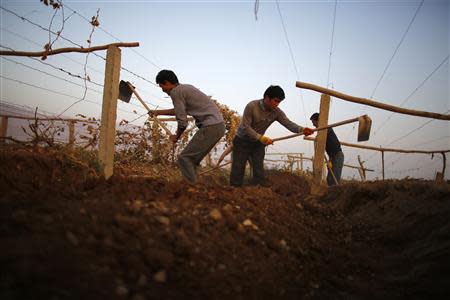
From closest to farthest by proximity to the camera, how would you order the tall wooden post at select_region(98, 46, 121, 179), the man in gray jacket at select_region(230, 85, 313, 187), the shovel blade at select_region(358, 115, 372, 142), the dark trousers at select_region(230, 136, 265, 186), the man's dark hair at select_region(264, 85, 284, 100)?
the tall wooden post at select_region(98, 46, 121, 179) → the shovel blade at select_region(358, 115, 372, 142) → the man's dark hair at select_region(264, 85, 284, 100) → the man in gray jacket at select_region(230, 85, 313, 187) → the dark trousers at select_region(230, 136, 265, 186)

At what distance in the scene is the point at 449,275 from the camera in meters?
1.66

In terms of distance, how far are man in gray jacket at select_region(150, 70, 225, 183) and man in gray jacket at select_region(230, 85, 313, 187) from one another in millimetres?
756

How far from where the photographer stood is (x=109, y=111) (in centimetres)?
311

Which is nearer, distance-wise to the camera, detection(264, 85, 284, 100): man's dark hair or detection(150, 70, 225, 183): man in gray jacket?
detection(150, 70, 225, 183): man in gray jacket

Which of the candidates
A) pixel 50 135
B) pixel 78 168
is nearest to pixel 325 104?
pixel 78 168

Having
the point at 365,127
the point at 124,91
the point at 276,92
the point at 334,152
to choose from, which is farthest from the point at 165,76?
the point at 334,152

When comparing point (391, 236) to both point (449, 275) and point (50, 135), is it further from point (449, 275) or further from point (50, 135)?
point (50, 135)

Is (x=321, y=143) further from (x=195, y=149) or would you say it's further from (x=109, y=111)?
(x=109, y=111)

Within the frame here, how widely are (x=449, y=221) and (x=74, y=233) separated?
99.9 inches

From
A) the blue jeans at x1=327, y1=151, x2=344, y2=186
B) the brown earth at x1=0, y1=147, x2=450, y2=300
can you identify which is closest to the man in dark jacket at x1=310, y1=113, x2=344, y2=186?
the blue jeans at x1=327, y1=151, x2=344, y2=186

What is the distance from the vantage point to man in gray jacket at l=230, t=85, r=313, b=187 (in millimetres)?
4344

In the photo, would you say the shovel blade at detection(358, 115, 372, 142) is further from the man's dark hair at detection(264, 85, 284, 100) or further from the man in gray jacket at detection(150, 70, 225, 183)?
the man in gray jacket at detection(150, 70, 225, 183)

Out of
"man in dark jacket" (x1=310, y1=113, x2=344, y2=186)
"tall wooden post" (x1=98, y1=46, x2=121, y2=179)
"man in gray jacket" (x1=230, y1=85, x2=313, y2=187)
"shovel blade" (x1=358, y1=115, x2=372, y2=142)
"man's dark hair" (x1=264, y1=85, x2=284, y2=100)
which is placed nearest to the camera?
"tall wooden post" (x1=98, y1=46, x2=121, y2=179)

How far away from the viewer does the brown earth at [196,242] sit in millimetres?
1100
